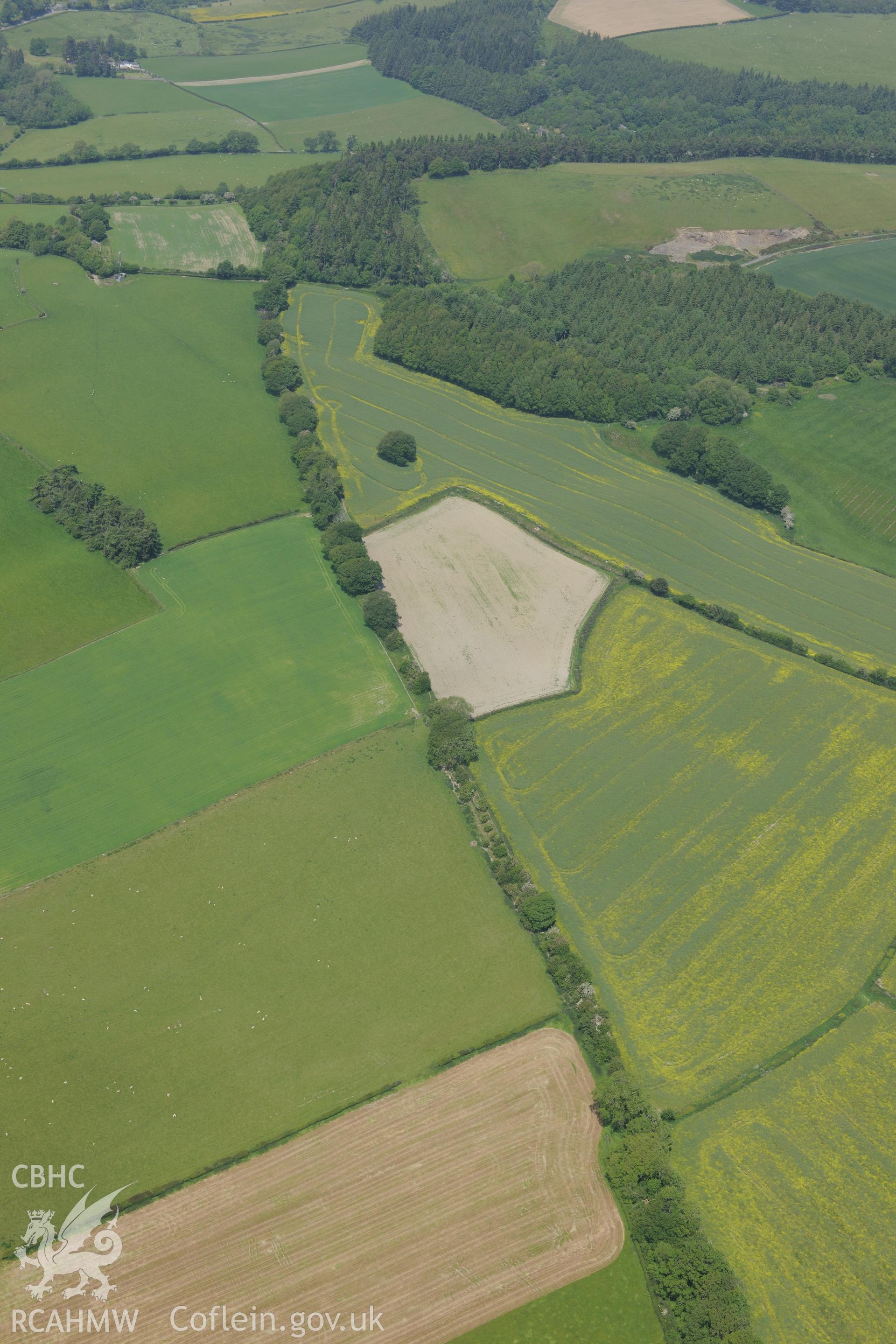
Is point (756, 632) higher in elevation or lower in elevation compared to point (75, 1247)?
higher

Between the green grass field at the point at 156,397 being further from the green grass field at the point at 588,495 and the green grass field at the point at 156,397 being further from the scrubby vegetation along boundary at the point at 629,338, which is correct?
the scrubby vegetation along boundary at the point at 629,338

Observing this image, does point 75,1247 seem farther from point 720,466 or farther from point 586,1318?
point 720,466

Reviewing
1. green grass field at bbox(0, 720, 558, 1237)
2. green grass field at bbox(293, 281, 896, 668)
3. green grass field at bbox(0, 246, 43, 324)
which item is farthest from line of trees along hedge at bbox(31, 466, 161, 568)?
green grass field at bbox(0, 246, 43, 324)

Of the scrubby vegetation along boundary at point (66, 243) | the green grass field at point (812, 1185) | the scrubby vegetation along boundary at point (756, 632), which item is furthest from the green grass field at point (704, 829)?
the scrubby vegetation along boundary at point (66, 243)

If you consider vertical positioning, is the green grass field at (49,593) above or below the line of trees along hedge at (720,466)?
below

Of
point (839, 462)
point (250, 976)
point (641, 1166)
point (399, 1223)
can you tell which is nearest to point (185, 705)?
point (250, 976)

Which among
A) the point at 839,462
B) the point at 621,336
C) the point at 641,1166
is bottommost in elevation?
the point at 641,1166

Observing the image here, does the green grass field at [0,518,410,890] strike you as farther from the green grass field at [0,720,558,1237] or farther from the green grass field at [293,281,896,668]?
the green grass field at [293,281,896,668]

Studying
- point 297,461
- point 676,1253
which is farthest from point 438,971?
point 297,461
